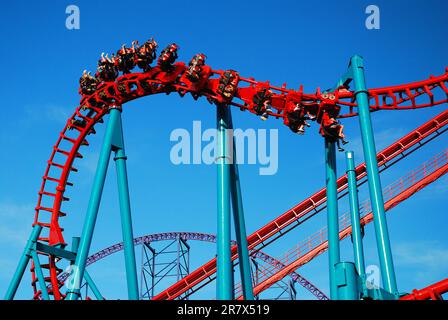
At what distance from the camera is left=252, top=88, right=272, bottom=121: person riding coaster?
979cm

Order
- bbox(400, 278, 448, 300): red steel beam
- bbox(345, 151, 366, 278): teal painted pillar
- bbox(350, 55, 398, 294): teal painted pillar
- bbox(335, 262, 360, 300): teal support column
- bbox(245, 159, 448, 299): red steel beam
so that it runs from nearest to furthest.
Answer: bbox(400, 278, 448, 300): red steel beam
bbox(335, 262, 360, 300): teal support column
bbox(350, 55, 398, 294): teal painted pillar
bbox(345, 151, 366, 278): teal painted pillar
bbox(245, 159, 448, 299): red steel beam

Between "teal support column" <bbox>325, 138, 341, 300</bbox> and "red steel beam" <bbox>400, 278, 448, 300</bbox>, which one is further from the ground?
"teal support column" <bbox>325, 138, 341, 300</bbox>

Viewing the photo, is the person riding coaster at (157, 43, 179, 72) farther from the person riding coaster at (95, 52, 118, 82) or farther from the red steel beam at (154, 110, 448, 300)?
the red steel beam at (154, 110, 448, 300)

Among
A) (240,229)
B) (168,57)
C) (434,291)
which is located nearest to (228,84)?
(168,57)

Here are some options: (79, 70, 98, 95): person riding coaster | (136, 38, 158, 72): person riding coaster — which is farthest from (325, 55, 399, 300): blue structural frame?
(79, 70, 98, 95): person riding coaster

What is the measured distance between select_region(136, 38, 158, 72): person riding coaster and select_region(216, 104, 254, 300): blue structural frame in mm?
1590

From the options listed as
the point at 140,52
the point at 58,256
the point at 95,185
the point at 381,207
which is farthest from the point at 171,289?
the point at 381,207

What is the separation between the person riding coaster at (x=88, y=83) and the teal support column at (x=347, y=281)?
24.1 ft

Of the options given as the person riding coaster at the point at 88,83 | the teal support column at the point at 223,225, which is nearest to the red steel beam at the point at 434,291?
the teal support column at the point at 223,225

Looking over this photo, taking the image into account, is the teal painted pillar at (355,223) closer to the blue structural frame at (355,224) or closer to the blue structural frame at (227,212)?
the blue structural frame at (355,224)

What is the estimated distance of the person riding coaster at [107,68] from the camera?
444 inches

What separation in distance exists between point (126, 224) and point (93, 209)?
0.61 meters

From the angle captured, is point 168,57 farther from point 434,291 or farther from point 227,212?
point 434,291
